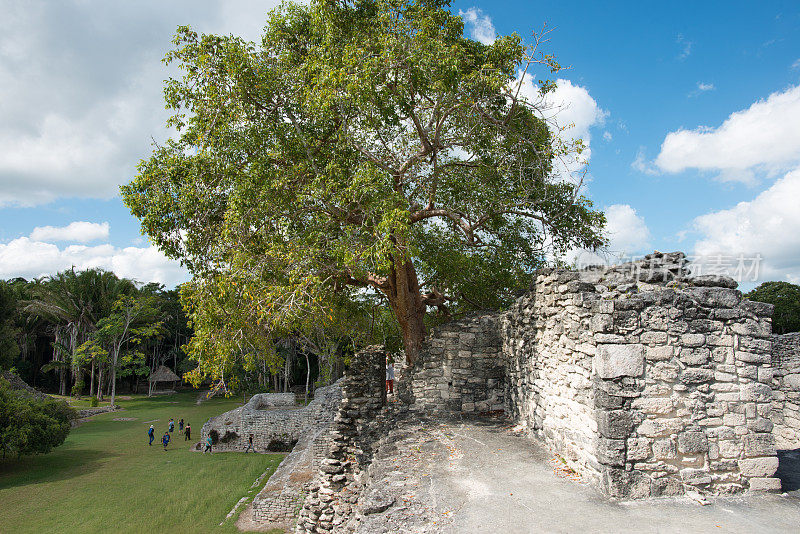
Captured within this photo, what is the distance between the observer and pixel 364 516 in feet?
15.8

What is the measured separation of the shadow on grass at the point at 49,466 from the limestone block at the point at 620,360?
17747 mm

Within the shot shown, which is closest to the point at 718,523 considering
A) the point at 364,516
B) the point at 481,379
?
→ the point at 364,516

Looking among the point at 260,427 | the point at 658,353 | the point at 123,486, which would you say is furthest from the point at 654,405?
the point at 260,427

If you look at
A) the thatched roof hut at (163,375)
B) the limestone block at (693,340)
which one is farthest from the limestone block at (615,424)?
the thatched roof hut at (163,375)

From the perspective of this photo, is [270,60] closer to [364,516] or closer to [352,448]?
[352,448]

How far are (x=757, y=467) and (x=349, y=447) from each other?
6499 mm

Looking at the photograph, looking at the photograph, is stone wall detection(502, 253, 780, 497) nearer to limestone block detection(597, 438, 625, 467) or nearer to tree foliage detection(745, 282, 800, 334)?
limestone block detection(597, 438, 625, 467)

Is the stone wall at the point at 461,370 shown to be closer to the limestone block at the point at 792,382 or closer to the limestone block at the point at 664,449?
the limestone block at the point at 664,449

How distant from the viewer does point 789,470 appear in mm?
6109

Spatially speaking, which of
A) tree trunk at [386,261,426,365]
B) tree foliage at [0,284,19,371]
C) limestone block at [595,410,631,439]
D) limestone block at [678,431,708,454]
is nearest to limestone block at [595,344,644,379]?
limestone block at [595,410,631,439]

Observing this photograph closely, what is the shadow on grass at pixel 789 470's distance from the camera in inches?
215

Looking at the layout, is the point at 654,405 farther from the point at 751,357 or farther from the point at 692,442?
the point at 751,357

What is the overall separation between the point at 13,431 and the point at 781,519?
19320mm

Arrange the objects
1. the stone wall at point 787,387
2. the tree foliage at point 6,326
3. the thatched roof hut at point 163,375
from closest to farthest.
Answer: the stone wall at point 787,387, the tree foliage at point 6,326, the thatched roof hut at point 163,375
